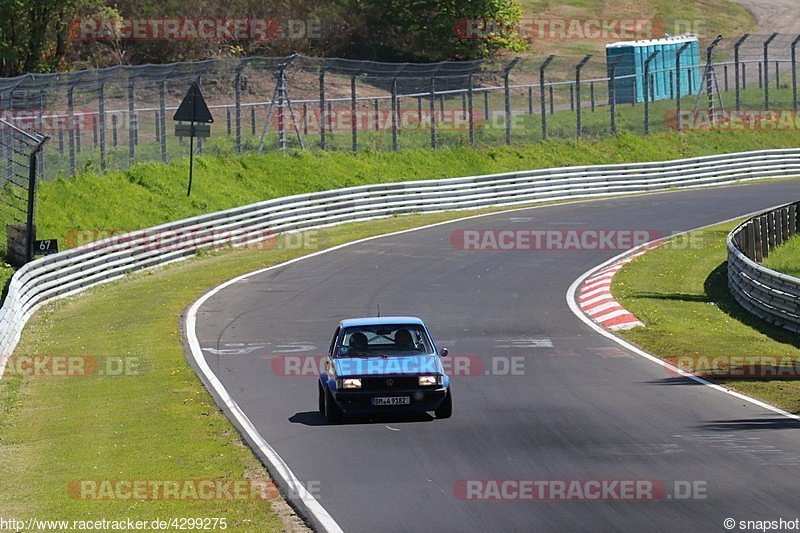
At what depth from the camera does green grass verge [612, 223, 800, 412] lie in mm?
19484

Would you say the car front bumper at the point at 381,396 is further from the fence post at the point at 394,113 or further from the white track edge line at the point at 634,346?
the fence post at the point at 394,113

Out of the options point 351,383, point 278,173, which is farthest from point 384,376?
point 278,173

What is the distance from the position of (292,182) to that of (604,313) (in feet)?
69.4

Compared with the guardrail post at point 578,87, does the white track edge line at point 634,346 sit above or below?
below

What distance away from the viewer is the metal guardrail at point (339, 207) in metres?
29.3

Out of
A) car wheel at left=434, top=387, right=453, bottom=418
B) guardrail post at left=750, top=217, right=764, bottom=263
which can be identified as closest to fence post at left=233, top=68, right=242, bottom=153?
guardrail post at left=750, top=217, right=764, bottom=263

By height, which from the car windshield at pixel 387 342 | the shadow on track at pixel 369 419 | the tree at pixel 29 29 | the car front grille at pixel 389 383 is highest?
the tree at pixel 29 29

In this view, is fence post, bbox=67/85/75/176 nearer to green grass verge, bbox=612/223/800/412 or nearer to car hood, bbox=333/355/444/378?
green grass verge, bbox=612/223/800/412

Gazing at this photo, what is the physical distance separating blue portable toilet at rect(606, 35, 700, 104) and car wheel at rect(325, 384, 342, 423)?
148 feet

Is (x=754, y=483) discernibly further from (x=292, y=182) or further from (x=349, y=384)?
(x=292, y=182)

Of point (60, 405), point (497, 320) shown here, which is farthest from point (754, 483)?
point (497, 320)

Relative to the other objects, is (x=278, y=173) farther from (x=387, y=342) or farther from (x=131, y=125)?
(x=387, y=342)

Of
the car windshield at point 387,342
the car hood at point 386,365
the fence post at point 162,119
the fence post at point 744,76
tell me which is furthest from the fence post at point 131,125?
the fence post at point 744,76

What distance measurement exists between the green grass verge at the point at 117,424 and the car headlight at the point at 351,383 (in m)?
1.44
